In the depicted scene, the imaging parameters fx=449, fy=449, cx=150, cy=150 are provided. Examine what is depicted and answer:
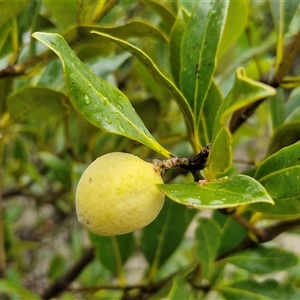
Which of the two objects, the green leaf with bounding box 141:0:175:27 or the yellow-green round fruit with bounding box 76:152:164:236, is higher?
the green leaf with bounding box 141:0:175:27

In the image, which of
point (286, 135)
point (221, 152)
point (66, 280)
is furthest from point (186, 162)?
point (66, 280)

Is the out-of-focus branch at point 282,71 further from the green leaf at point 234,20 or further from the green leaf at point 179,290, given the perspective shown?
the green leaf at point 179,290

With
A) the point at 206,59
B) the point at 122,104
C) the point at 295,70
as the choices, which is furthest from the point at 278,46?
the point at 295,70

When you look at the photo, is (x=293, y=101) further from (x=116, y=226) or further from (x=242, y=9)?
(x=116, y=226)

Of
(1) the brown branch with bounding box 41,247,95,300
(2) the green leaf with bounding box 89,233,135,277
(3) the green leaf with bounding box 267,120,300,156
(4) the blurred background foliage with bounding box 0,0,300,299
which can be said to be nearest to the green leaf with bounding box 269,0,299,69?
(4) the blurred background foliage with bounding box 0,0,300,299

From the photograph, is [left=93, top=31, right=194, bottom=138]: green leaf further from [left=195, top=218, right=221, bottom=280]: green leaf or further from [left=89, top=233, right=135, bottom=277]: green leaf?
[left=89, top=233, right=135, bottom=277]: green leaf

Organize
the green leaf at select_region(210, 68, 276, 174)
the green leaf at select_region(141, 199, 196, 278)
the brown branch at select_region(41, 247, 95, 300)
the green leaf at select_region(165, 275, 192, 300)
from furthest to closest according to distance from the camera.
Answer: the brown branch at select_region(41, 247, 95, 300) < the green leaf at select_region(141, 199, 196, 278) < the green leaf at select_region(165, 275, 192, 300) < the green leaf at select_region(210, 68, 276, 174)

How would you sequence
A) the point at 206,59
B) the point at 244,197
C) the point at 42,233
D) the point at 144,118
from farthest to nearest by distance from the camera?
the point at 42,233, the point at 144,118, the point at 206,59, the point at 244,197
